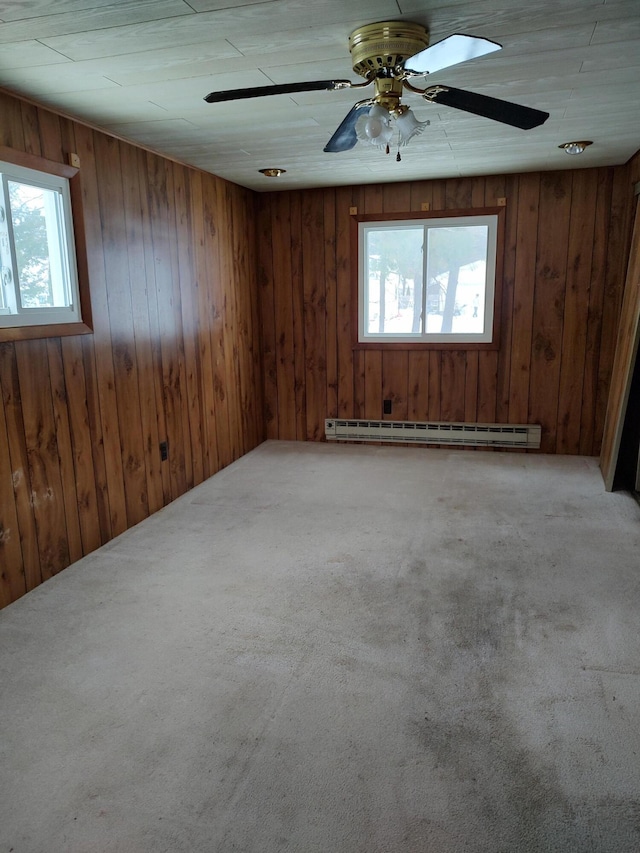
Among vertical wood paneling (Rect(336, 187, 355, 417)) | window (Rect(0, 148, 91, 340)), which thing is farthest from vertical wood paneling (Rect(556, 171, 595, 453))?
window (Rect(0, 148, 91, 340))

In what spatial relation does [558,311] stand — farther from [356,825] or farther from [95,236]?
[356,825]

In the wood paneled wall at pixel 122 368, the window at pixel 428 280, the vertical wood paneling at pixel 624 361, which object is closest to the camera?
the wood paneled wall at pixel 122 368

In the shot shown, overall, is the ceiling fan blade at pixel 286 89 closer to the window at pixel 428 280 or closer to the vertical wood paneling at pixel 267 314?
the window at pixel 428 280

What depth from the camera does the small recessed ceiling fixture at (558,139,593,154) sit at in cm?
365

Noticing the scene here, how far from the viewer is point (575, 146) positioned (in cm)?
370

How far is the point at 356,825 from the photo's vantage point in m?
1.52

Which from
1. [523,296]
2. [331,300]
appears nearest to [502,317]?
[523,296]

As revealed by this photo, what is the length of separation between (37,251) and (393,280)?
119 inches

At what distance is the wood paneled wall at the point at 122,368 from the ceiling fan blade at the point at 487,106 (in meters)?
1.91

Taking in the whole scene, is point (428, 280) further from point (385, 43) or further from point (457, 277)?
point (385, 43)

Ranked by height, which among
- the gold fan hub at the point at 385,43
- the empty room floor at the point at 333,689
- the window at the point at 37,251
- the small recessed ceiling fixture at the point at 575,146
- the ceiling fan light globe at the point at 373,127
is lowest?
the empty room floor at the point at 333,689

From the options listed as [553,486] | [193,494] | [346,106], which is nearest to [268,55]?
[346,106]

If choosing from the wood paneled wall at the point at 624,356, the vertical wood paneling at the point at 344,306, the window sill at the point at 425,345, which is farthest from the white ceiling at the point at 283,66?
the window sill at the point at 425,345

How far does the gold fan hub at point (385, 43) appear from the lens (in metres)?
1.98
